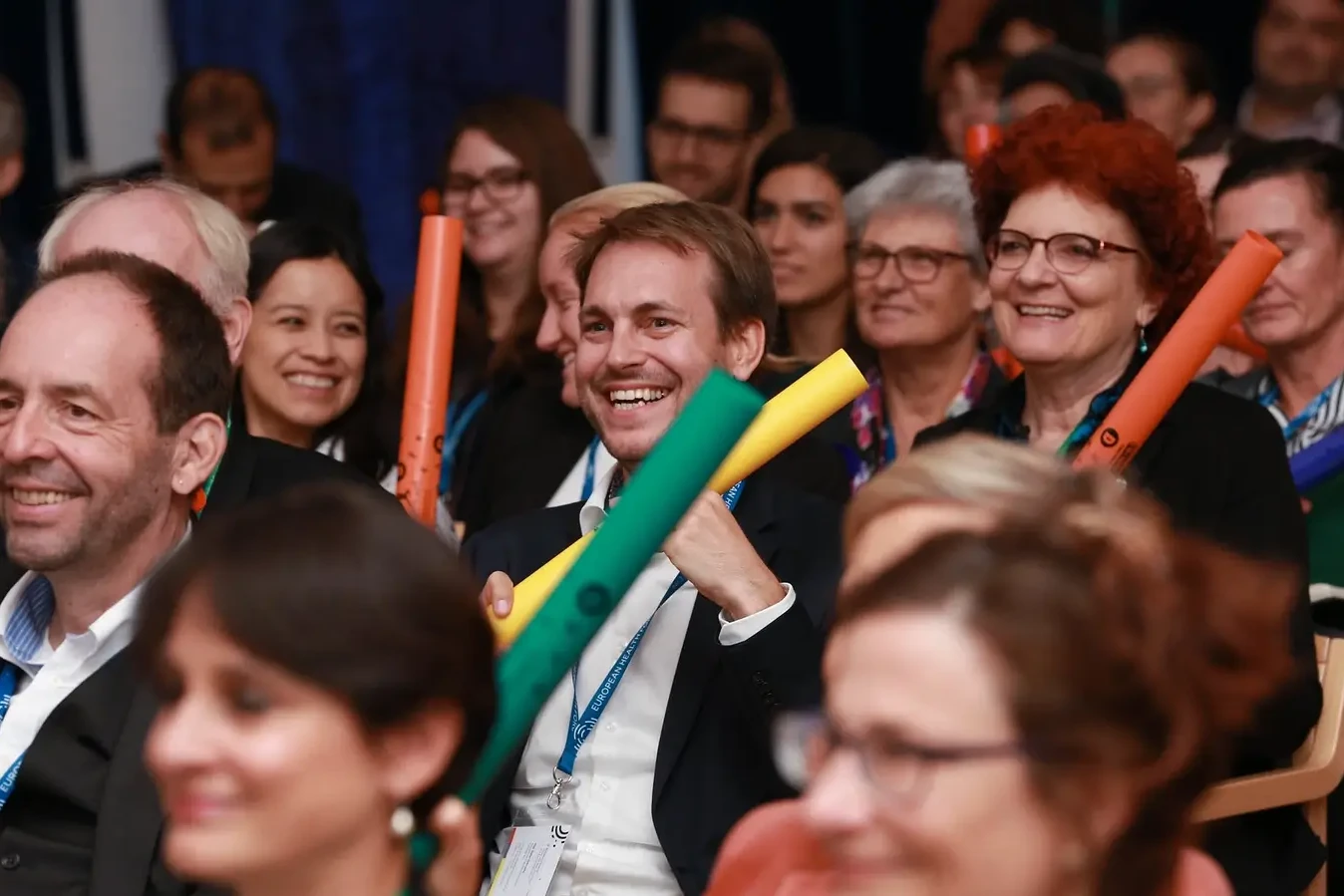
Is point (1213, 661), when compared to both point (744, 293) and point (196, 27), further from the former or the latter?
point (196, 27)

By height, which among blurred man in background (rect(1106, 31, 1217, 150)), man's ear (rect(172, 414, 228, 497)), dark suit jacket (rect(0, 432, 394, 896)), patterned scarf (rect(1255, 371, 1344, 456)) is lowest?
dark suit jacket (rect(0, 432, 394, 896))

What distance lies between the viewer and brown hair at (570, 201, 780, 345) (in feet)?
8.77

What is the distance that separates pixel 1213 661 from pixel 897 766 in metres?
0.26

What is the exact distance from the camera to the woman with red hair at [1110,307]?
2617mm

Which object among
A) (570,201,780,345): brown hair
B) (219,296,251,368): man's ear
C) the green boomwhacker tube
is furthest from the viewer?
(219,296,251,368): man's ear

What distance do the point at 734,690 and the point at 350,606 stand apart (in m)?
1.07

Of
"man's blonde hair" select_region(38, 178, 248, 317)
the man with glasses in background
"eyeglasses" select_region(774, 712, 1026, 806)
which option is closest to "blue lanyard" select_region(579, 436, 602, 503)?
"man's blonde hair" select_region(38, 178, 248, 317)

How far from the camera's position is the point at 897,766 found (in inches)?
47.9

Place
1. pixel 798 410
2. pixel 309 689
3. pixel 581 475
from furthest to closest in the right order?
pixel 581 475, pixel 798 410, pixel 309 689

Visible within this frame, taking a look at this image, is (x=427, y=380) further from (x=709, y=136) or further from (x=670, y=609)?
(x=709, y=136)

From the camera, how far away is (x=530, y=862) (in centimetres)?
236

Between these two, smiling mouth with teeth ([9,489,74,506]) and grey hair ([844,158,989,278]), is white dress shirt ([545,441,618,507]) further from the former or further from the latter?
smiling mouth with teeth ([9,489,74,506])

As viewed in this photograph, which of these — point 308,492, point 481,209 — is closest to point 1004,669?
point 308,492

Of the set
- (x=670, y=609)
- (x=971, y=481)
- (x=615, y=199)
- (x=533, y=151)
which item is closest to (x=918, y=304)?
(x=615, y=199)
